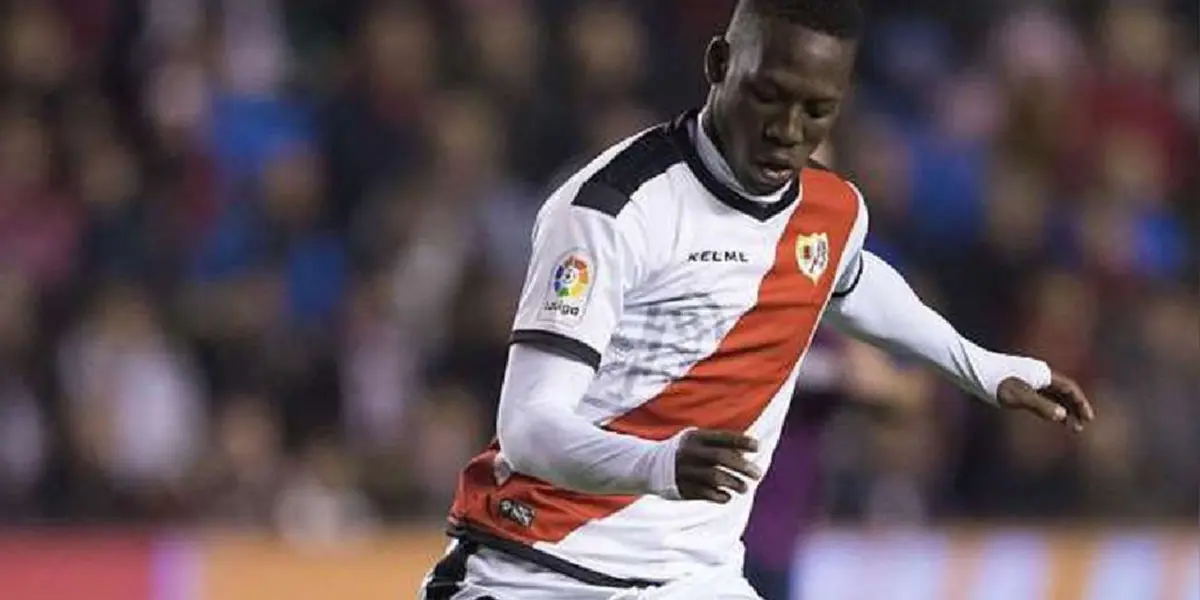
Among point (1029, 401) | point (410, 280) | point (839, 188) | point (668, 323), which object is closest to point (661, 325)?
point (668, 323)

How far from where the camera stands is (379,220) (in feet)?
33.7

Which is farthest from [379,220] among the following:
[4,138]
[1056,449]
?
[1056,449]

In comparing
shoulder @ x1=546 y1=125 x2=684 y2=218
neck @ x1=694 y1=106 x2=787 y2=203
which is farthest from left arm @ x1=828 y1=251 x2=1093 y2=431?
shoulder @ x1=546 y1=125 x2=684 y2=218

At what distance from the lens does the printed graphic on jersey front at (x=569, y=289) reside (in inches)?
183

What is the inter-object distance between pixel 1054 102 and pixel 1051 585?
2938mm

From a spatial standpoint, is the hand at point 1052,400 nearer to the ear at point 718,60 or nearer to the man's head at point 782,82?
the man's head at point 782,82

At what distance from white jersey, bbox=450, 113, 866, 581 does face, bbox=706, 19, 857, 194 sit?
0.33ft

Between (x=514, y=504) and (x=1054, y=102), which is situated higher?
(x=1054, y=102)

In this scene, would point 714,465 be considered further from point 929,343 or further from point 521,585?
point 929,343

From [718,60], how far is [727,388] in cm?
56

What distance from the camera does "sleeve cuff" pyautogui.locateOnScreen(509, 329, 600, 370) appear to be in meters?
4.64

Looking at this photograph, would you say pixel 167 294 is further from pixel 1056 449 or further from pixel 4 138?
pixel 1056 449

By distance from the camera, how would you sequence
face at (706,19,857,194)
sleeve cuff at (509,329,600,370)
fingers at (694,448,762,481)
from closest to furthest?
fingers at (694,448,762,481) → sleeve cuff at (509,329,600,370) → face at (706,19,857,194)

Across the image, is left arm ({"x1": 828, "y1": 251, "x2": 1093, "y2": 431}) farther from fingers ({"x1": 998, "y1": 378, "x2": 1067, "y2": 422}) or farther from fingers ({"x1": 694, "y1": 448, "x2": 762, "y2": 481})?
fingers ({"x1": 694, "y1": 448, "x2": 762, "y2": 481})
